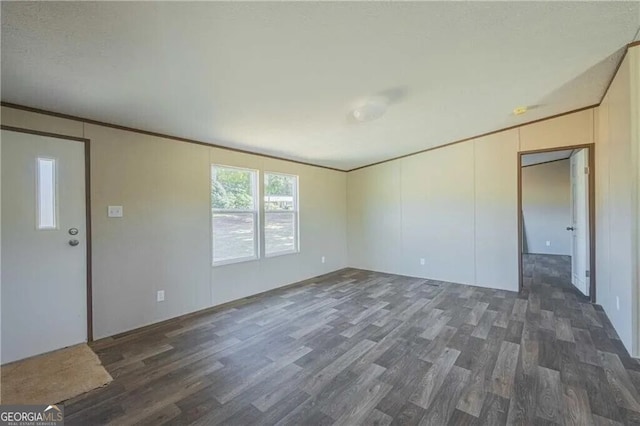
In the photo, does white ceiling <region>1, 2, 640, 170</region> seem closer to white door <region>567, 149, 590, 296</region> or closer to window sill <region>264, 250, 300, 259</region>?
white door <region>567, 149, 590, 296</region>

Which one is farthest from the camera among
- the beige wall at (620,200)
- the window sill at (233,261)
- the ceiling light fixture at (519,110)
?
the window sill at (233,261)

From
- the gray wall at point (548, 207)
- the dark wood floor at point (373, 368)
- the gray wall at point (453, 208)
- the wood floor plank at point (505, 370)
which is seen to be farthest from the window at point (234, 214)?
the gray wall at point (548, 207)

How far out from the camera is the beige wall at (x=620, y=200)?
219cm

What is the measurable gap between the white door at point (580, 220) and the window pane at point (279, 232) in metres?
4.31

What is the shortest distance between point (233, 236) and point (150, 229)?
1.10 meters

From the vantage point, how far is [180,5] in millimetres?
1394

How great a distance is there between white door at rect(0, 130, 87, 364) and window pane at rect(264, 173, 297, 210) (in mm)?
2299

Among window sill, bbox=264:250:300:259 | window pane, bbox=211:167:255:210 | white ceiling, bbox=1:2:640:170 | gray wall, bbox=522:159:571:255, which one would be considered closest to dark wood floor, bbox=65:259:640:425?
window sill, bbox=264:250:300:259

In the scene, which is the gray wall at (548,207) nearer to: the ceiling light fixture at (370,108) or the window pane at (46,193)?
the ceiling light fixture at (370,108)

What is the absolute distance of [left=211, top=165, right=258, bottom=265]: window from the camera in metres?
3.75

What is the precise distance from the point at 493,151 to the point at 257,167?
372cm

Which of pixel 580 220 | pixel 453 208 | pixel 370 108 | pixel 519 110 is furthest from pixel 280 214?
pixel 580 220

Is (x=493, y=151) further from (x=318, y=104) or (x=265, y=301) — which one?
(x=265, y=301)

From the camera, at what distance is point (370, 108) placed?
276 centimetres
